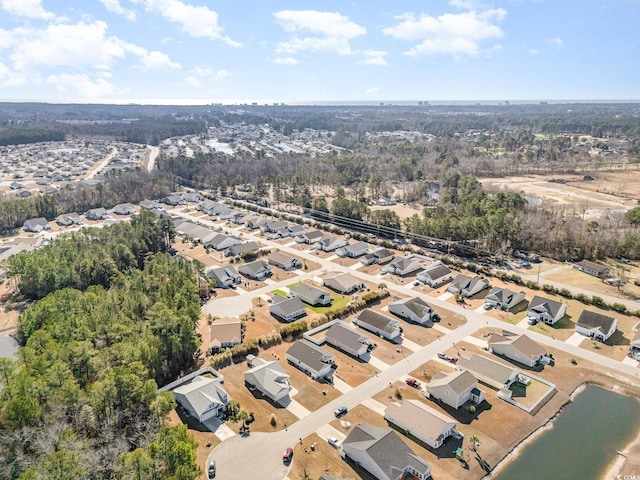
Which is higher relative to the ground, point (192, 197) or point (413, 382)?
point (192, 197)

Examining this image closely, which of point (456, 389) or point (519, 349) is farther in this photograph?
point (519, 349)

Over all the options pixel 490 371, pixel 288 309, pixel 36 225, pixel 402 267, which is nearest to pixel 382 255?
pixel 402 267

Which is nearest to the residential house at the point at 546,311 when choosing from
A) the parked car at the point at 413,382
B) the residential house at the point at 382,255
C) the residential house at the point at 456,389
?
the residential house at the point at 456,389

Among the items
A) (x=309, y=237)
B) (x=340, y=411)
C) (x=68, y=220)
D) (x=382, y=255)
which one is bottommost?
(x=340, y=411)

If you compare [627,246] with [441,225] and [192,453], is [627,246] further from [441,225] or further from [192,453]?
[192,453]

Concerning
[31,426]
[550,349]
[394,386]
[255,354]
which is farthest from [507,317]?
[31,426]

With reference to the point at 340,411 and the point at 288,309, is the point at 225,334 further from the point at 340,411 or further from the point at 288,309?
the point at 340,411
